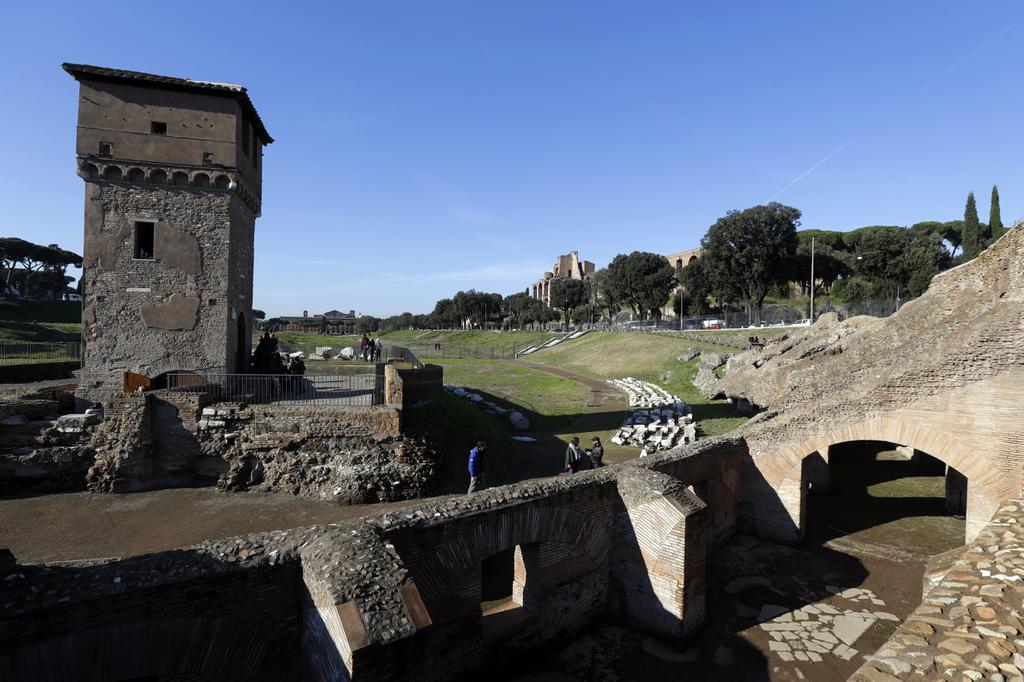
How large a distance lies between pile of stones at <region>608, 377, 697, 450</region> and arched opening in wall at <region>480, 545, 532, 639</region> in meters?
9.47

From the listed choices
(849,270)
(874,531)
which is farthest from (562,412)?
(849,270)

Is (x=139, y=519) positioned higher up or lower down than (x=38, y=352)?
lower down

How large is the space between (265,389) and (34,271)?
226 ft

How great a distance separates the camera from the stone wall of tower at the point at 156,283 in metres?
15.1

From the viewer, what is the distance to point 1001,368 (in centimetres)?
888

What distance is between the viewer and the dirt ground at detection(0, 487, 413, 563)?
9.72m

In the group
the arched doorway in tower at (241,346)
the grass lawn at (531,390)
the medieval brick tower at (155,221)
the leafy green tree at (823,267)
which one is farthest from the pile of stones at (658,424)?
the leafy green tree at (823,267)

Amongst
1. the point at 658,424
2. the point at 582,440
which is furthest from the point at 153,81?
the point at 658,424

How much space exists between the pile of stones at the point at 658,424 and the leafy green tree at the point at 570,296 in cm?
5774

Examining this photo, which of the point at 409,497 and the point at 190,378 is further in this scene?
the point at 190,378

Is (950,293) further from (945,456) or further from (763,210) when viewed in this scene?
(763,210)

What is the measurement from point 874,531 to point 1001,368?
4.37 m

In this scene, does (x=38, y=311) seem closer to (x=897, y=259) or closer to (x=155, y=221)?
(x=155, y=221)

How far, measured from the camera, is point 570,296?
82.6 metres
